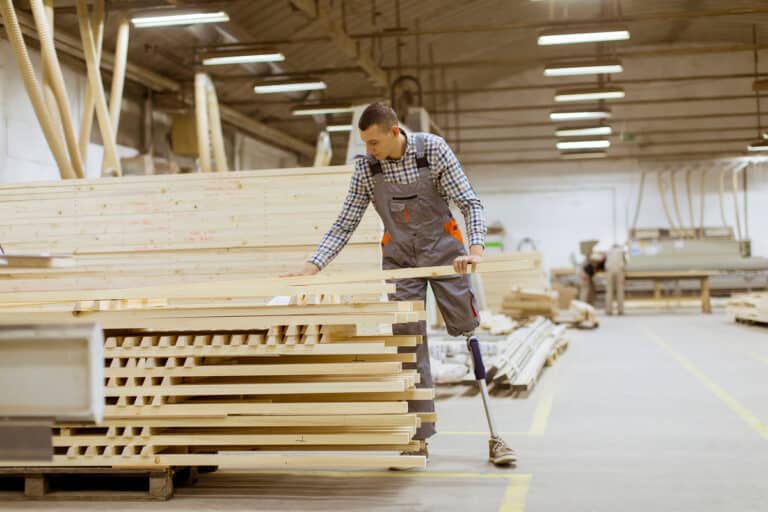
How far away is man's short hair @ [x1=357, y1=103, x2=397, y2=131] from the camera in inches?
173

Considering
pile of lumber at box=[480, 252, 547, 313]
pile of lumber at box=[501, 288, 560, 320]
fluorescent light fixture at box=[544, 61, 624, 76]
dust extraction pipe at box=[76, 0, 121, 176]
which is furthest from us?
pile of lumber at box=[480, 252, 547, 313]

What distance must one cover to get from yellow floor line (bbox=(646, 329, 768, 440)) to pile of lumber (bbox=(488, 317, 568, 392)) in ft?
4.98

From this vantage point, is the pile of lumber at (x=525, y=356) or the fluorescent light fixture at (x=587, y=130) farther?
the fluorescent light fixture at (x=587, y=130)

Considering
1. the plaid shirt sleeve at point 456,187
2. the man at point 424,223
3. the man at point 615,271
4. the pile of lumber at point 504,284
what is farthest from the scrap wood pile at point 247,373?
the man at point 615,271

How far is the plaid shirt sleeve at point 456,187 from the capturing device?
4570 mm

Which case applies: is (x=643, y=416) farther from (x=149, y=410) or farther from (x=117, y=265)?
(x=117, y=265)

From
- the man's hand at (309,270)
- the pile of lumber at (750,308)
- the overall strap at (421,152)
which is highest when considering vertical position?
the overall strap at (421,152)

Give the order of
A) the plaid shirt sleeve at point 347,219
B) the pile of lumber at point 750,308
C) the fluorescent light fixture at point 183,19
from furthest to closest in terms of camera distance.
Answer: the pile of lumber at point 750,308, the fluorescent light fixture at point 183,19, the plaid shirt sleeve at point 347,219

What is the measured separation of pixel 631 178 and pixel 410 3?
1397 centimetres

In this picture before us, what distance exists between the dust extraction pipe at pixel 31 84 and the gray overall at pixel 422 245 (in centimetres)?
455

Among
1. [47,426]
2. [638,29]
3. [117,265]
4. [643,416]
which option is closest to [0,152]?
[117,265]

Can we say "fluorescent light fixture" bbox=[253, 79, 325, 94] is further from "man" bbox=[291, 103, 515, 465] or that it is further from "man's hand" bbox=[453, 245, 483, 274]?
"man's hand" bbox=[453, 245, 483, 274]

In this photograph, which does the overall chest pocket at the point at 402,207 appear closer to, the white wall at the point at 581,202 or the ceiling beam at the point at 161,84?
the ceiling beam at the point at 161,84

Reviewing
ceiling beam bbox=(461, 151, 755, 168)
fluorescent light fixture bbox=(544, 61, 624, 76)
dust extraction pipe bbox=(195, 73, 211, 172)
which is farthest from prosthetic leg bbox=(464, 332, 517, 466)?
ceiling beam bbox=(461, 151, 755, 168)
